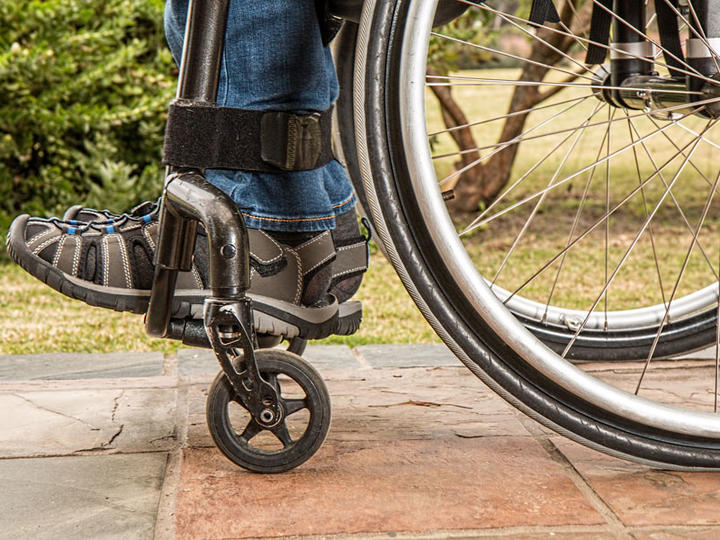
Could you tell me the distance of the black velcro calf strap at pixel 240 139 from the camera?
1076mm

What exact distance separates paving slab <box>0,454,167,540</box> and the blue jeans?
351mm

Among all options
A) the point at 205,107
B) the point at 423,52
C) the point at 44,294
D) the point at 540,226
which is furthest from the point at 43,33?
the point at 423,52

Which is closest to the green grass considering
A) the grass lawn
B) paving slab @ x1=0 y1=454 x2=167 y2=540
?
the grass lawn

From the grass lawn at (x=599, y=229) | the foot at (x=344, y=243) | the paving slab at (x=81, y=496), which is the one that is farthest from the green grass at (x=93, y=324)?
the paving slab at (x=81, y=496)

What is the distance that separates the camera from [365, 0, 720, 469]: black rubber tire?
972 millimetres

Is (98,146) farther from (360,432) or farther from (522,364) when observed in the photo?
(522,364)

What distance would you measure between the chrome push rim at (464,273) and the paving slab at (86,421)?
19.5 inches

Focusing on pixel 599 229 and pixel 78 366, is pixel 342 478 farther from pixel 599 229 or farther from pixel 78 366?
pixel 599 229

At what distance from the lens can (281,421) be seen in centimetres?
106

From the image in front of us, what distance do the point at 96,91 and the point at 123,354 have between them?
1.74 metres

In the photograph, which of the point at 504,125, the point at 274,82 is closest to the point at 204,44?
the point at 274,82

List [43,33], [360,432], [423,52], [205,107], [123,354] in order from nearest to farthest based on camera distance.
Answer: [423,52], [205,107], [360,432], [123,354], [43,33]

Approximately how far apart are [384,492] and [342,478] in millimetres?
65

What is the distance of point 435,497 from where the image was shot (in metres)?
1.03
